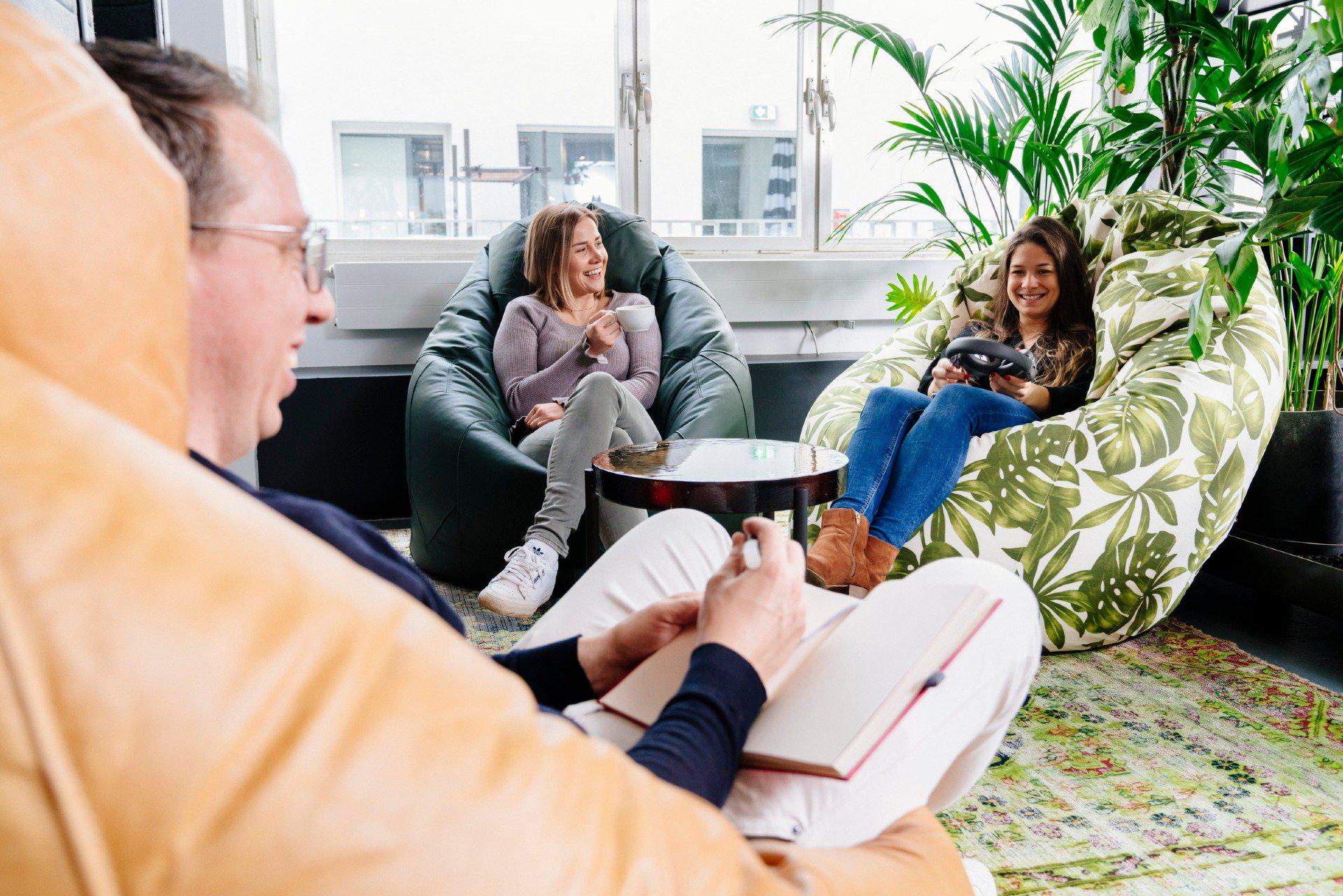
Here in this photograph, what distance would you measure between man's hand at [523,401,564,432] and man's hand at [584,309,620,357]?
19 centimetres

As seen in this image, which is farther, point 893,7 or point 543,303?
point 893,7

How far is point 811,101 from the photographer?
437cm

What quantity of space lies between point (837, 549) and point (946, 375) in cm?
63

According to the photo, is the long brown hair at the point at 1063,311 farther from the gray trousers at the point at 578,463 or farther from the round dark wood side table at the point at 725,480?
the gray trousers at the point at 578,463

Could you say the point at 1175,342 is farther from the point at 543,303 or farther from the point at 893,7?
the point at 893,7

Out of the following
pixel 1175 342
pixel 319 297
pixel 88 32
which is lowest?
pixel 1175 342

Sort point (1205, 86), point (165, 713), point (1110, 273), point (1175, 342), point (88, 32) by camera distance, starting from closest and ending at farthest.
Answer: point (165, 713) < point (88, 32) < point (1175, 342) < point (1110, 273) < point (1205, 86)

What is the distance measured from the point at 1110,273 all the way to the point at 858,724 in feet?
7.32

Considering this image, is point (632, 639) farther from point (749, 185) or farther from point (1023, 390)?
point (749, 185)

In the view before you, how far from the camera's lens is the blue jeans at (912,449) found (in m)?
2.29

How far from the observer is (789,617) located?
84cm

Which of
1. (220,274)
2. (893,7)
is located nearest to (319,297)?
(220,274)

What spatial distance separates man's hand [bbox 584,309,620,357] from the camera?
288 centimetres

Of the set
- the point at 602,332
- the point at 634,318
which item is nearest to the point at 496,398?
the point at 602,332
